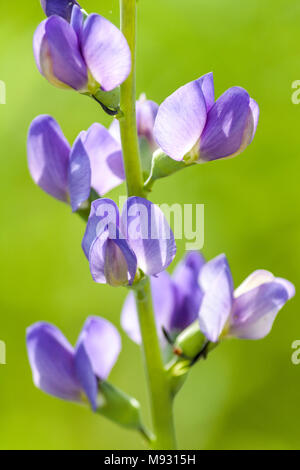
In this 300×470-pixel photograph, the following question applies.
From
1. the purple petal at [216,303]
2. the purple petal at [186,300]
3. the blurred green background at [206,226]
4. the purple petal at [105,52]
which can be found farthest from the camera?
the blurred green background at [206,226]

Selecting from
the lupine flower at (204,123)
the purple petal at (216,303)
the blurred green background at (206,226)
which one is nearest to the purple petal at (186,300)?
Result: the purple petal at (216,303)

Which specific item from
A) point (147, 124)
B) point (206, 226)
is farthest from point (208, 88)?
point (206, 226)

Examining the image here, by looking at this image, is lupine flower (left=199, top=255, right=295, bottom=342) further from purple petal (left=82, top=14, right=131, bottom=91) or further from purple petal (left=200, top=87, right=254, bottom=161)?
purple petal (left=82, top=14, right=131, bottom=91)

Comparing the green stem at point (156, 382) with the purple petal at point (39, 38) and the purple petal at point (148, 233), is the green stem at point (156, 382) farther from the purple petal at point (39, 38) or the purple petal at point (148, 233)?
the purple petal at point (39, 38)

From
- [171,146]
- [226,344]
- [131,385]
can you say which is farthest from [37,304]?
[171,146]

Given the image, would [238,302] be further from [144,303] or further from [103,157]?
[103,157]
